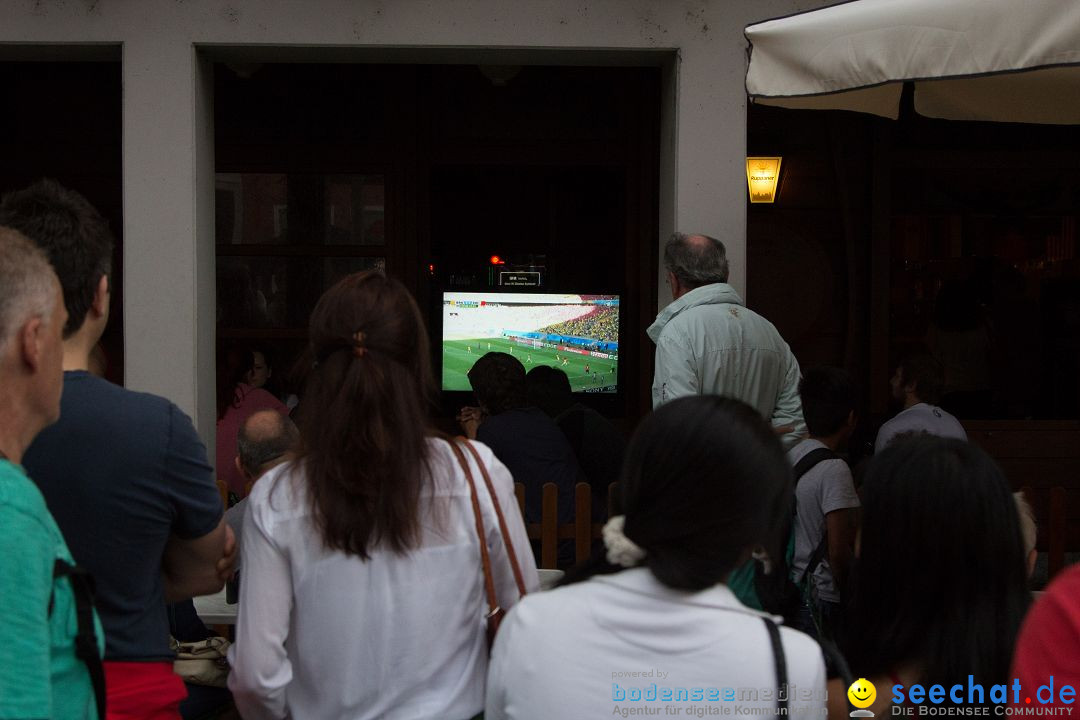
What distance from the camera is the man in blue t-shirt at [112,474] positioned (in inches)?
77.9

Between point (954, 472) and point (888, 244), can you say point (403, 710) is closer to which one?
point (954, 472)

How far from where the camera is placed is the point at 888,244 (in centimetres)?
667

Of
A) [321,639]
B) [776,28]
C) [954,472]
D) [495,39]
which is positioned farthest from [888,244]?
[321,639]

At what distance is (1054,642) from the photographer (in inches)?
48.7

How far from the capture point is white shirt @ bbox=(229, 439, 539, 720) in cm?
205

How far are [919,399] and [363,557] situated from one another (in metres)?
3.87

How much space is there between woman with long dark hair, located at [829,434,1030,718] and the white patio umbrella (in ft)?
4.42

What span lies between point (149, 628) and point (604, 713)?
3.07 feet

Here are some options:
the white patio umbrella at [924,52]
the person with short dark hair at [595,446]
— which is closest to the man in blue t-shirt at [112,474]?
the white patio umbrella at [924,52]

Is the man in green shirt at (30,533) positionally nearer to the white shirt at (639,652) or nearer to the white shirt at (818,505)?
the white shirt at (639,652)

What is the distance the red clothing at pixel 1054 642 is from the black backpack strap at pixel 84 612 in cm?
124

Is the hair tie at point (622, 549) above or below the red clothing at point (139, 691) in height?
above

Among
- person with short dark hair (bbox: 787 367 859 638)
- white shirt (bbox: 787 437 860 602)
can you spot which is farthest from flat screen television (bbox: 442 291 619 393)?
white shirt (bbox: 787 437 860 602)

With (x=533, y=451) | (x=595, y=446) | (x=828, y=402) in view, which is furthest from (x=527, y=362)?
(x=828, y=402)
